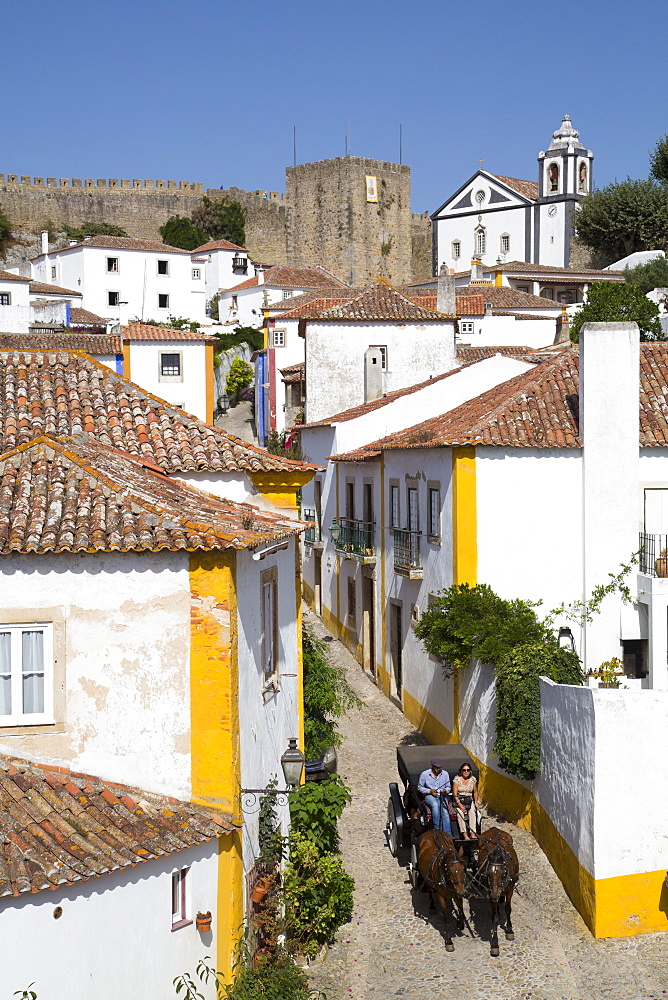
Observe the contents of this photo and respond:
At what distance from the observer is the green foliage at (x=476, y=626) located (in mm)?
16594

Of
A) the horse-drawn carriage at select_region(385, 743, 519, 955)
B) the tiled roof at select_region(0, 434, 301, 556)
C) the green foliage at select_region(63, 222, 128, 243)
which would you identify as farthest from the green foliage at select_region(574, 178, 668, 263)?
the tiled roof at select_region(0, 434, 301, 556)

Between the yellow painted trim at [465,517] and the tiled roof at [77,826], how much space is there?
920 centimetres

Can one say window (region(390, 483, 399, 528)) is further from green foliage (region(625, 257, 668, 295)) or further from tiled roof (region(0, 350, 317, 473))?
green foliage (region(625, 257, 668, 295))

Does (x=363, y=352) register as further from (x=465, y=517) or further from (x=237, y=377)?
(x=237, y=377)

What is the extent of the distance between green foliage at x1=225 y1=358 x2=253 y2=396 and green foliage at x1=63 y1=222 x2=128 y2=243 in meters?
25.4

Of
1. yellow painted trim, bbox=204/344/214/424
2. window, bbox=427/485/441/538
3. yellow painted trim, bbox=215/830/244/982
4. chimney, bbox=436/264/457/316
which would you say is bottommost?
yellow painted trim, bbox=215/830/244/982

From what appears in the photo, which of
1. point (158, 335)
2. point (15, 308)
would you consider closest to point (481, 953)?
point (158, 335)

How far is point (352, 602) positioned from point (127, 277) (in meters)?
39.1

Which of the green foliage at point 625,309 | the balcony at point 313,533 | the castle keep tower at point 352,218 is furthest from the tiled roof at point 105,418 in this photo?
the castle keep tower at point 352,218

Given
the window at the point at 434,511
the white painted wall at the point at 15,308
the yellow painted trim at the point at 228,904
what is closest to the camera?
the yellow painted trim at the point at 228,904

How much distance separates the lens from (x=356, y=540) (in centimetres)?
2655

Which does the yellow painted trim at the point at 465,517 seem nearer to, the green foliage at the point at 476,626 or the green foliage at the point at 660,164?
the green foliage at the point at 476,626

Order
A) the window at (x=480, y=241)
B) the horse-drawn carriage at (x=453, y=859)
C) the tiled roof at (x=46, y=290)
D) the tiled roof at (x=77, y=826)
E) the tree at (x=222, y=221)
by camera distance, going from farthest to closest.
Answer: the tree at (x=222, y=221), the window at (x=480, y=241), the tiled roof at (x=46, y=290), the horse-drawn carriage at (x=453, y=859), the tiled roof at (x=77, y=826)

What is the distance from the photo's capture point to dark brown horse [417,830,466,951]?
12117 millimetres
